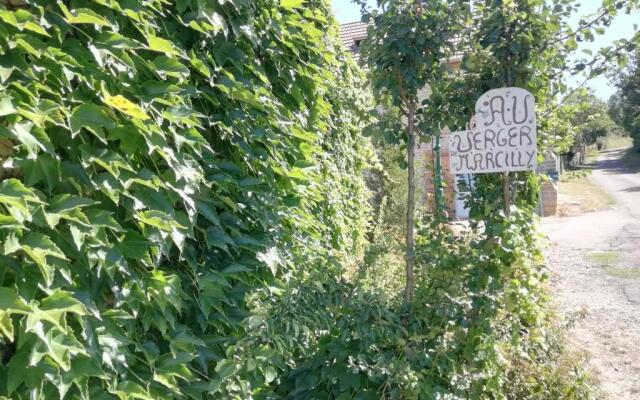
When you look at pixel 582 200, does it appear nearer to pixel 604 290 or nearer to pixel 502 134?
pixel 604 290

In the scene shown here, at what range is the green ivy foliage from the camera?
138 cm

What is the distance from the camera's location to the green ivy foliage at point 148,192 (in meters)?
1.38

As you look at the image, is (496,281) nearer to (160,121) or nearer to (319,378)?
(319,378)

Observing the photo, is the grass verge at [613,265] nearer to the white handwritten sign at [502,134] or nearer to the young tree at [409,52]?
the white handwritten sign at [502,134]

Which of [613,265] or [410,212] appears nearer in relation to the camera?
[410,212]

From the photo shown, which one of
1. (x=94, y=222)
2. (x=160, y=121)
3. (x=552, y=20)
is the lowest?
(x=94, y=222)

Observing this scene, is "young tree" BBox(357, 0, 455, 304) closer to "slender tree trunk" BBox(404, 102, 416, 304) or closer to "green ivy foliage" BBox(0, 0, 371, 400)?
"slender tree trunk" BBox(404, 102, 416, 304)

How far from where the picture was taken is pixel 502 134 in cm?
285

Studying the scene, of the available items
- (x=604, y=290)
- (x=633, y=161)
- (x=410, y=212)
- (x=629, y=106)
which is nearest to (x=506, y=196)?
(x=410, y=212)

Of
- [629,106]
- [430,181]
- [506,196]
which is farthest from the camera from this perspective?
[629,106]

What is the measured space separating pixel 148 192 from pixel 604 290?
6338mm

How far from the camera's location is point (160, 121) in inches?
68.8

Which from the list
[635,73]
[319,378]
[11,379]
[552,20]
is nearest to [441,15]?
[552,20]

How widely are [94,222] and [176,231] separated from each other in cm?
31
